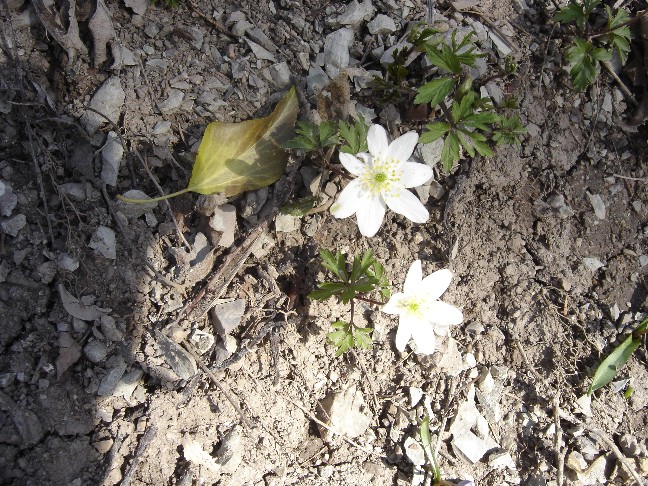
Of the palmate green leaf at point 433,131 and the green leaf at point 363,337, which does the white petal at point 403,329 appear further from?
the palmate green leaf at point 433,131

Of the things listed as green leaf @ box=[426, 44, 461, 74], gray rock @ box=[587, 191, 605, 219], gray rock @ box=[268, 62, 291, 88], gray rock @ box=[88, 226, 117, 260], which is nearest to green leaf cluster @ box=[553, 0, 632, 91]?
gray rock @ box=[587, 191, 605, 219]

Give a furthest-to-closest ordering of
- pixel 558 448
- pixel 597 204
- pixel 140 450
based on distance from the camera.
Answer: pixel 597 204 < pixel 558 448 < pixel 140 450

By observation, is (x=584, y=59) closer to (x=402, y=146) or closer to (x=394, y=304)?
(x=402, y=146)

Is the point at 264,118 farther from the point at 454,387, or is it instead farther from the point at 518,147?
the point at 454,387

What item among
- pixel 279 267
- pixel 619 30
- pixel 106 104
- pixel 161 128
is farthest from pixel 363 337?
pixel 619 30

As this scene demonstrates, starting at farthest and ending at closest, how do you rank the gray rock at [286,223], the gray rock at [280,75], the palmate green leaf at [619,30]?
the palmate green leaf at [619,30], the gray rock at [280,75], the gray rock at [286,223]

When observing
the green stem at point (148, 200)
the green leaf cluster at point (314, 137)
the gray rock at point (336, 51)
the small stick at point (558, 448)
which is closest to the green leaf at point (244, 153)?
the green stem at point (148, 200)
